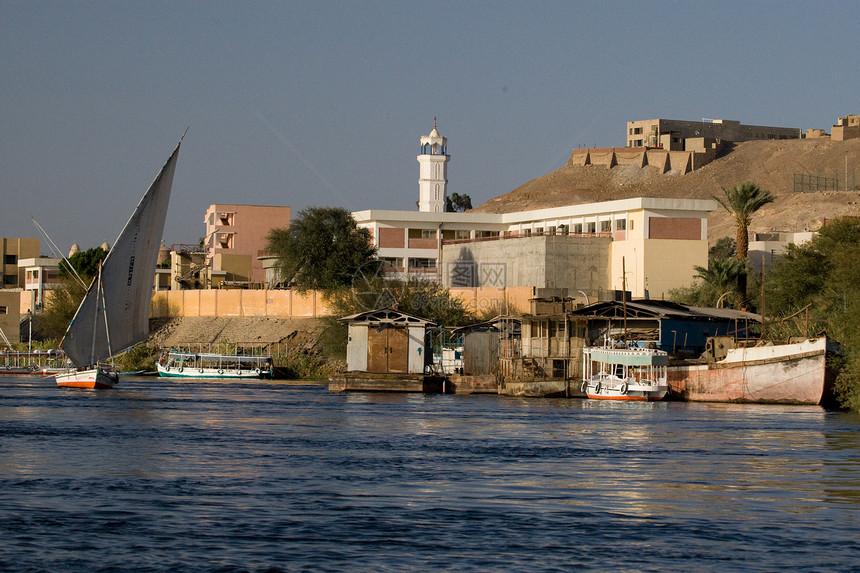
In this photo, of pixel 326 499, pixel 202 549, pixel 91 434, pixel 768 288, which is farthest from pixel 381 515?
pixel 768 288

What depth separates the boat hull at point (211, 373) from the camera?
84.1 meters

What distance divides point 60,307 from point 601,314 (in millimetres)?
53806

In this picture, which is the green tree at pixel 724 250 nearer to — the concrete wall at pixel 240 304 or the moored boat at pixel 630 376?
the concrete wall at pixel 240 304

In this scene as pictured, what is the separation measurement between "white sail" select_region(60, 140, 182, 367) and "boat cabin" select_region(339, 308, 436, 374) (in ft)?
34.6

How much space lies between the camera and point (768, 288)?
74.8 metres

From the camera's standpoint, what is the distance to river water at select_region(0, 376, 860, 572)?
17.3m

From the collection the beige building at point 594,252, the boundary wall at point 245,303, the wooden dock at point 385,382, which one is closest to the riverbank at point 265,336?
the boundary wall at point 245,303

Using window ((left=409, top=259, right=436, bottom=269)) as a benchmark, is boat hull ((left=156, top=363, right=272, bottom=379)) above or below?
below

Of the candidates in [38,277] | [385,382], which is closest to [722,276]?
[385,382]

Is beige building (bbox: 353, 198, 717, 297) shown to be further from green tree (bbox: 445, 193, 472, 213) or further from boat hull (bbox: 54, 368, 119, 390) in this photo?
green tree (bbox: 445, 193, 472, 213)

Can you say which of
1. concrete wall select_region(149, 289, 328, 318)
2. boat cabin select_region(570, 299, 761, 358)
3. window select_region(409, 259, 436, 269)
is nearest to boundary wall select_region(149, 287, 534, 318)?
concrete wall select_region(149, 289, 328, 318)

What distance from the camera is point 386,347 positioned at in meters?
62.5

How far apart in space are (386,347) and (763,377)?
1944 centimetres

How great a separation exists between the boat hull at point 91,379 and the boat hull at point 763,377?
27.2 m
